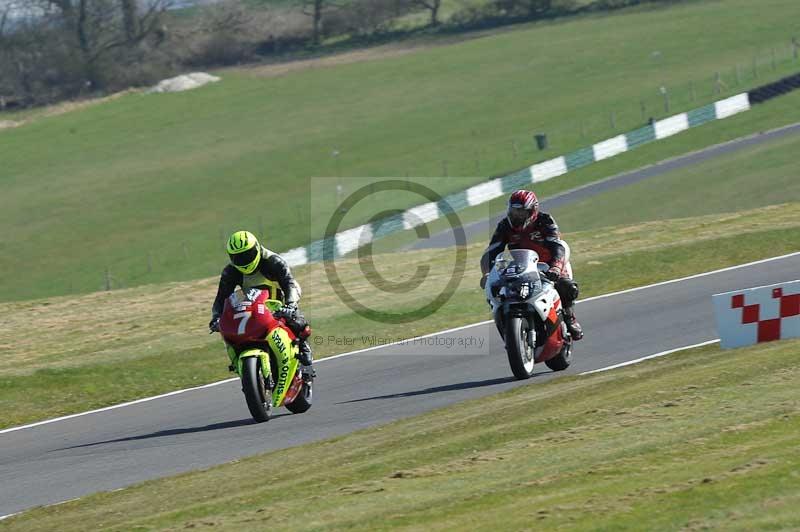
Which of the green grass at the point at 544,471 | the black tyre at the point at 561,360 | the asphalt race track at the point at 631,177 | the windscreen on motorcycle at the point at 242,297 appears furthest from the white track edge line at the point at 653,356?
the asphalt race track at the point at 631,177

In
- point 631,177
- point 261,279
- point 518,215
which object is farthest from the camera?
point 631,177

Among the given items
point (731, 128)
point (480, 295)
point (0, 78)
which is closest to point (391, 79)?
point (0, 78)

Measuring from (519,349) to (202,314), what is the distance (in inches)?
397

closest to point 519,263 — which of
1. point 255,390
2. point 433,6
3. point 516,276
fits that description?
point 516,276

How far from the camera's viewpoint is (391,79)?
7800cm

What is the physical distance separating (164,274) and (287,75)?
1772 inches

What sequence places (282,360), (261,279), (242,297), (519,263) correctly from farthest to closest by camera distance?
(519,263) < (261,279) < (242,297) < (282,360)

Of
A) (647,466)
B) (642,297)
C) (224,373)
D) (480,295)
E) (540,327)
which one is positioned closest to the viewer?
(647,466)

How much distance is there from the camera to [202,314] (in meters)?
22.3

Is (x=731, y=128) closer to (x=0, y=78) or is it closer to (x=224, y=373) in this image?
(x=224, y=373)

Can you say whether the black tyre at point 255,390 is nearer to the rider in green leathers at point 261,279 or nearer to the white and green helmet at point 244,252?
the rider in green leathers at point 261,279

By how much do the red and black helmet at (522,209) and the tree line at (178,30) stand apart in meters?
72.2

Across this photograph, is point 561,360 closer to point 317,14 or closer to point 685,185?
point 685,185

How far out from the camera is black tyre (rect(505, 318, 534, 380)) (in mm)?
13328
